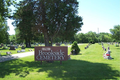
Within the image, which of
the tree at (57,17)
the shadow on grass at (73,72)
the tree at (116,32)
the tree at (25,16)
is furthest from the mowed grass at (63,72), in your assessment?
the tree at (116,32)

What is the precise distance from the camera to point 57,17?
11.2 m

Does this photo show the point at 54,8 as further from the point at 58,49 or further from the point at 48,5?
the point at 58,49

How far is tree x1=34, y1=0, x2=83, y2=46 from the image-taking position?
10859 mm

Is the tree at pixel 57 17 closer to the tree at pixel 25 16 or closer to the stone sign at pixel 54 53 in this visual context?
the tree at pixel 25 16

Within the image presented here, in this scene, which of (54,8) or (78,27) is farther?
(78,27)

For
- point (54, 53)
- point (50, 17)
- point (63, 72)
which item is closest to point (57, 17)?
point (50, 17)

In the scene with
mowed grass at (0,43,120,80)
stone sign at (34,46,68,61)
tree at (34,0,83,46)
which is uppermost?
tree at (34,0,83,46)

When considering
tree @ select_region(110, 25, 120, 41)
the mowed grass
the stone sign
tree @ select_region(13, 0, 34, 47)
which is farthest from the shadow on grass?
tree @ select_region(110, 25, 120, 41)

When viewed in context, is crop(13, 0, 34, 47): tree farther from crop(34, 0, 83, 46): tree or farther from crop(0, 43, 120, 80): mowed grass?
crop(0, 43, 120, 80): mowed grass

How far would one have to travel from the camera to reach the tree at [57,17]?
10.9m

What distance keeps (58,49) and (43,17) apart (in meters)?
4.02

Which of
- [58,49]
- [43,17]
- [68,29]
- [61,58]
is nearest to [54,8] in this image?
[43,17]

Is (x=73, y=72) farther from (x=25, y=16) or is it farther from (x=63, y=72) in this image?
(x=25, y=16)

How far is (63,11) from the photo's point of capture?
10648 mm
